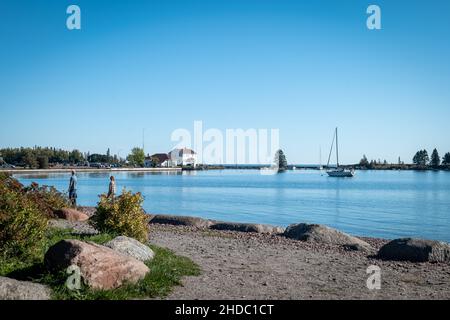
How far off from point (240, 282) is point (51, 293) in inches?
157

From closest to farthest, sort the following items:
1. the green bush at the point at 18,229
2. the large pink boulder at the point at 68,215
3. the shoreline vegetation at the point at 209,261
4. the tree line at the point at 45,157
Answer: the shoreline vegetation at the point at 209,261
the green bush at the point at 18,229
the large pink boulder at the point at 68,215
the tree line at the point at 45,157

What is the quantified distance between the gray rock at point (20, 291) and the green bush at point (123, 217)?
19.9 feet

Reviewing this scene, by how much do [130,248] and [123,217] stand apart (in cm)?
297

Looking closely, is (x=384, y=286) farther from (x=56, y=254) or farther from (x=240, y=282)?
(x=56, y=254)

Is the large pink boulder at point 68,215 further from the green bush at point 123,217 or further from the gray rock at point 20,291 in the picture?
the gray rock at point 20,291

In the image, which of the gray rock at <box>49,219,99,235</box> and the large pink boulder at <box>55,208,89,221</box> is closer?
the gray rock at <box>49,219,99,235</box>

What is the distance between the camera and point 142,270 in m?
9.32

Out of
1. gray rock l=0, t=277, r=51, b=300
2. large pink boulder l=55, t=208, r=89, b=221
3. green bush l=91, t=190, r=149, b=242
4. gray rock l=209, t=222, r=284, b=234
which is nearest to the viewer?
gray rock l=0, t=277, r=51, b=300

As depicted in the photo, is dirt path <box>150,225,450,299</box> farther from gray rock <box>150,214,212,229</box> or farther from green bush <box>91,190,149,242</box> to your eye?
gray rock <box>150,214,212,229</box>

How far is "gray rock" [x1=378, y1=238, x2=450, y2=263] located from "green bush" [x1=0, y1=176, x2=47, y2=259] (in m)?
10.0

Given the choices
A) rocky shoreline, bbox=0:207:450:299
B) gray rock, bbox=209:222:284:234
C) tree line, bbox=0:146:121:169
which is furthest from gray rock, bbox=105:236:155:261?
tree line, bbox=0:146:121:169

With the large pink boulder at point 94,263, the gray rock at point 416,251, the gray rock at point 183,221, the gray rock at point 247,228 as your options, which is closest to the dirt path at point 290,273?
the gray rock at point 416,251

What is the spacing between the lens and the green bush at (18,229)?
9.93 meters

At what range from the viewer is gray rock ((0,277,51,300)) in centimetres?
708
